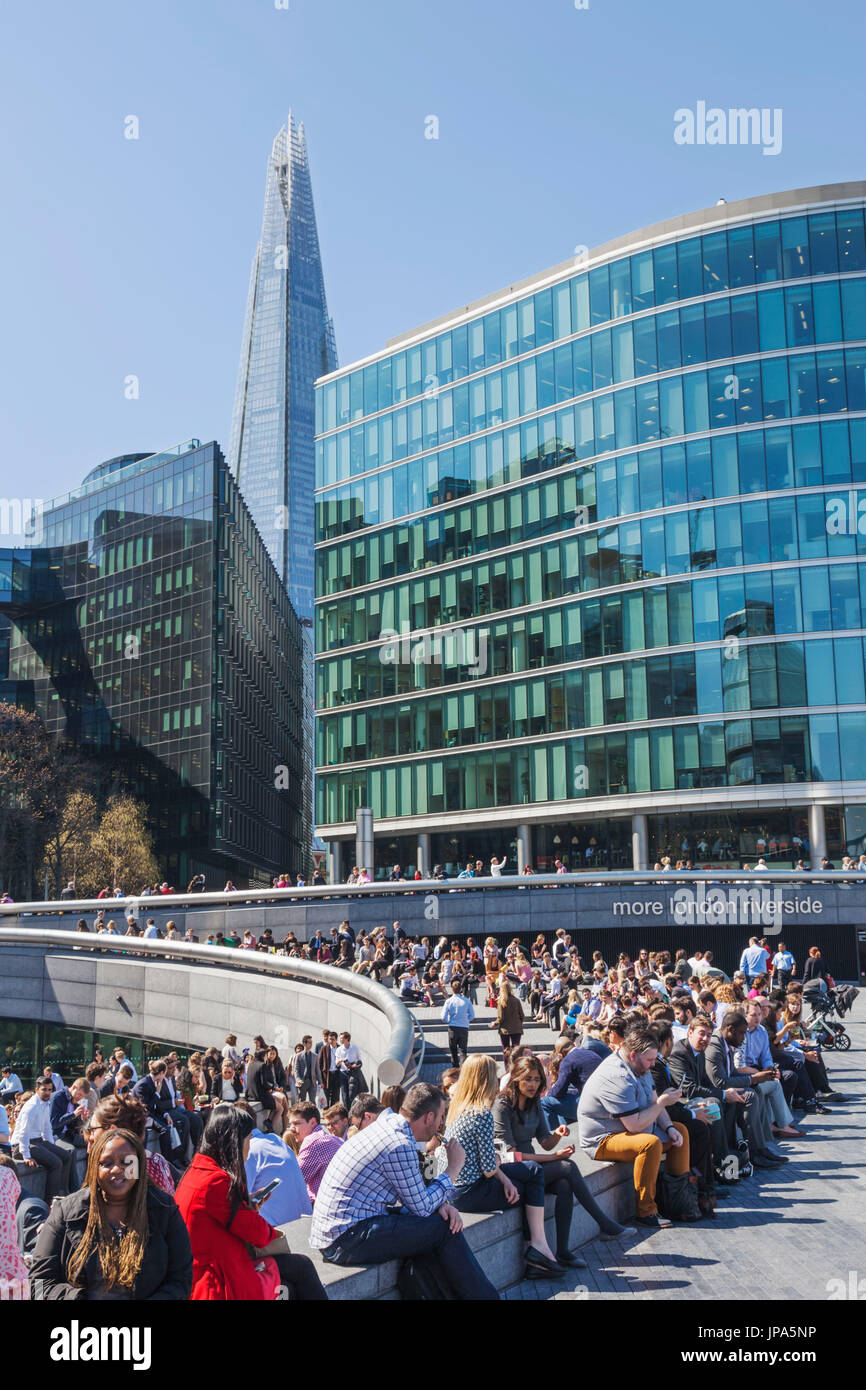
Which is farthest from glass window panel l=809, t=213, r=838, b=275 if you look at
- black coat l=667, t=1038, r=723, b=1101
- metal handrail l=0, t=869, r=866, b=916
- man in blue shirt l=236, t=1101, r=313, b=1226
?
man in blue shirt l=236, t=1101, r=313, b=1226

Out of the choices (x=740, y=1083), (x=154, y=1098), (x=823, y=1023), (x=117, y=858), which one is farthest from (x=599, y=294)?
(x=740, y=1083)

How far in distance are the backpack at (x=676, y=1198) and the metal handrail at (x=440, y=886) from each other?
86.4 feet

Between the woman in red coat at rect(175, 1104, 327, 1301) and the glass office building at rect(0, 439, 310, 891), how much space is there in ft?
248

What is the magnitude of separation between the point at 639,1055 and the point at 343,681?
5942 centimetres

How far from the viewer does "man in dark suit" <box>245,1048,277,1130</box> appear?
13.1m

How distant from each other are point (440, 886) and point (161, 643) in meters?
52.2

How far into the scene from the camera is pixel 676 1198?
384 inches

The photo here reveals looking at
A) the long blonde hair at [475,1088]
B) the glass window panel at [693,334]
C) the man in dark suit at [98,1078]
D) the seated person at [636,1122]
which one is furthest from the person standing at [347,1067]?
the glass window panel at [693,334]

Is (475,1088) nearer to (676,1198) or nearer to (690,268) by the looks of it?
(676,1198)

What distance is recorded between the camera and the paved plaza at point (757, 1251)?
25.6 feet

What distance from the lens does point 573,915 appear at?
121 feet

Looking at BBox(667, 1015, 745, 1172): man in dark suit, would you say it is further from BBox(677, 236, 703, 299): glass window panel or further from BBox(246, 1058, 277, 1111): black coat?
BBox(677, 236, 703, 299): glass window panel
